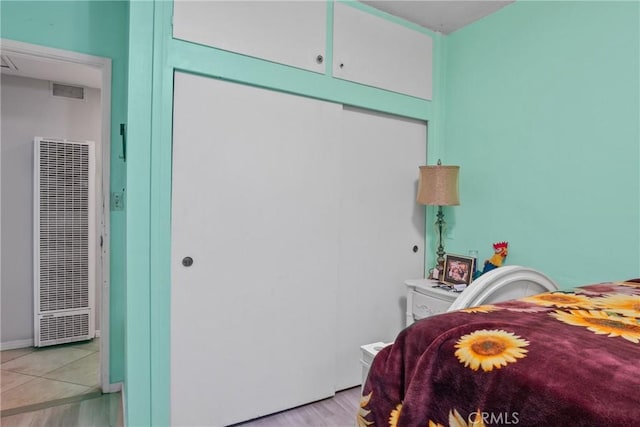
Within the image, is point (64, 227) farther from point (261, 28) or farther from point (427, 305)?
point (427, 305)

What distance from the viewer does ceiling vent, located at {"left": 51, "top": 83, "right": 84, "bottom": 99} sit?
297 cm

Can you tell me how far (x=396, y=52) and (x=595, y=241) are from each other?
5.12 feet

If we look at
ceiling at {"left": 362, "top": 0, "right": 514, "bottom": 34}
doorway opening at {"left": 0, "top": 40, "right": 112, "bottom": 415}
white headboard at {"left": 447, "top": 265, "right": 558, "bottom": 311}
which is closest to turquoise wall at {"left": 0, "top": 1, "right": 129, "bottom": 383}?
doorway opening at {"left": 0, "top": 40, "right": 112, "bottom": 415}

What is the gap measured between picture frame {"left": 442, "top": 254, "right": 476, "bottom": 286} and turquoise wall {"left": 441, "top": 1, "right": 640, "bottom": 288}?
200mm

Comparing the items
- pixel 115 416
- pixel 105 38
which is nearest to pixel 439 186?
pixel 105 38

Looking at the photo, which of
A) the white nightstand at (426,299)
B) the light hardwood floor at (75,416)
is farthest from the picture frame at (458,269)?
the light hardwood floor at (75,416)

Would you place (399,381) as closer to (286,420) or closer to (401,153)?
(286,420)

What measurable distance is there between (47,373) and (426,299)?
8.42 feet

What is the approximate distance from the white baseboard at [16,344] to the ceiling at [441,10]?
3587 mm

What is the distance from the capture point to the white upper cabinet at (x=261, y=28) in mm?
1675

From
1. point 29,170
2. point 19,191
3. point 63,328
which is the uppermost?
point 29,170

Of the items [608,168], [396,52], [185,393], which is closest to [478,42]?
[396,52]

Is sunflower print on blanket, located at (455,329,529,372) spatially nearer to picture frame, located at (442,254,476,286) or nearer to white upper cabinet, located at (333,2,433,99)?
picture frame, located at (442,254,476,286)

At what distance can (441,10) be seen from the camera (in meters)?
2.22
